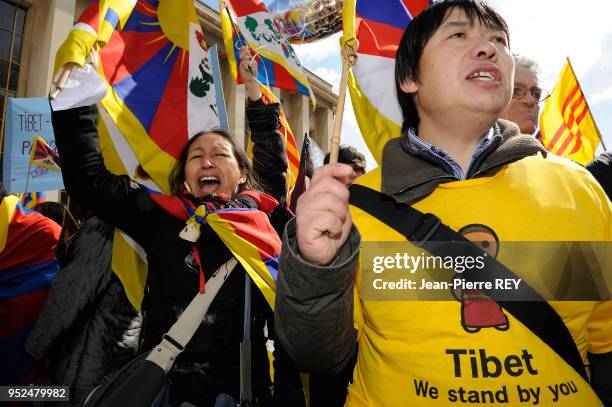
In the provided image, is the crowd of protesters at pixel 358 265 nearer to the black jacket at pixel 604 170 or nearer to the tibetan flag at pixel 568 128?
the black jacket at pixel 604 170

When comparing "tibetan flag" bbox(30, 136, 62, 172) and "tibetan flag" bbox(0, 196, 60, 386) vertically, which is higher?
"tibetan flag" bbox(30, 136, 62, 172)

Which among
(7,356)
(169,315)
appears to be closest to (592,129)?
(169,315)

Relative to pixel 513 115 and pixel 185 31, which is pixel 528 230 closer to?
pixel 513 115

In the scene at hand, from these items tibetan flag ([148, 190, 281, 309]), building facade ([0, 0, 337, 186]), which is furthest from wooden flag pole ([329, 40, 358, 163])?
building facade ([0, 0, 337, 186])

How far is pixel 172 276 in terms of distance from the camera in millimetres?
1660

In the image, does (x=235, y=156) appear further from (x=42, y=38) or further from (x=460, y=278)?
(x=42, y=38)

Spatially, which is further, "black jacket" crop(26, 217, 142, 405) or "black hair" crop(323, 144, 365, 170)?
"black hair" crop(323, 144, 365, 170)

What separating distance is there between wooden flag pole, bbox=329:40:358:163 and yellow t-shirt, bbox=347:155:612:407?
0.86 ft

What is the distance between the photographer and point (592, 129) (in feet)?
12.5

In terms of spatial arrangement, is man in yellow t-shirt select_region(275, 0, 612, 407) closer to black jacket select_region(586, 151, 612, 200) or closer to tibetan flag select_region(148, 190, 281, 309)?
tibetan flag select_region(148, 190, 281, 309)

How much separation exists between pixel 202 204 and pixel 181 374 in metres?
0.72

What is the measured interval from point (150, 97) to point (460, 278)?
2169 mm
